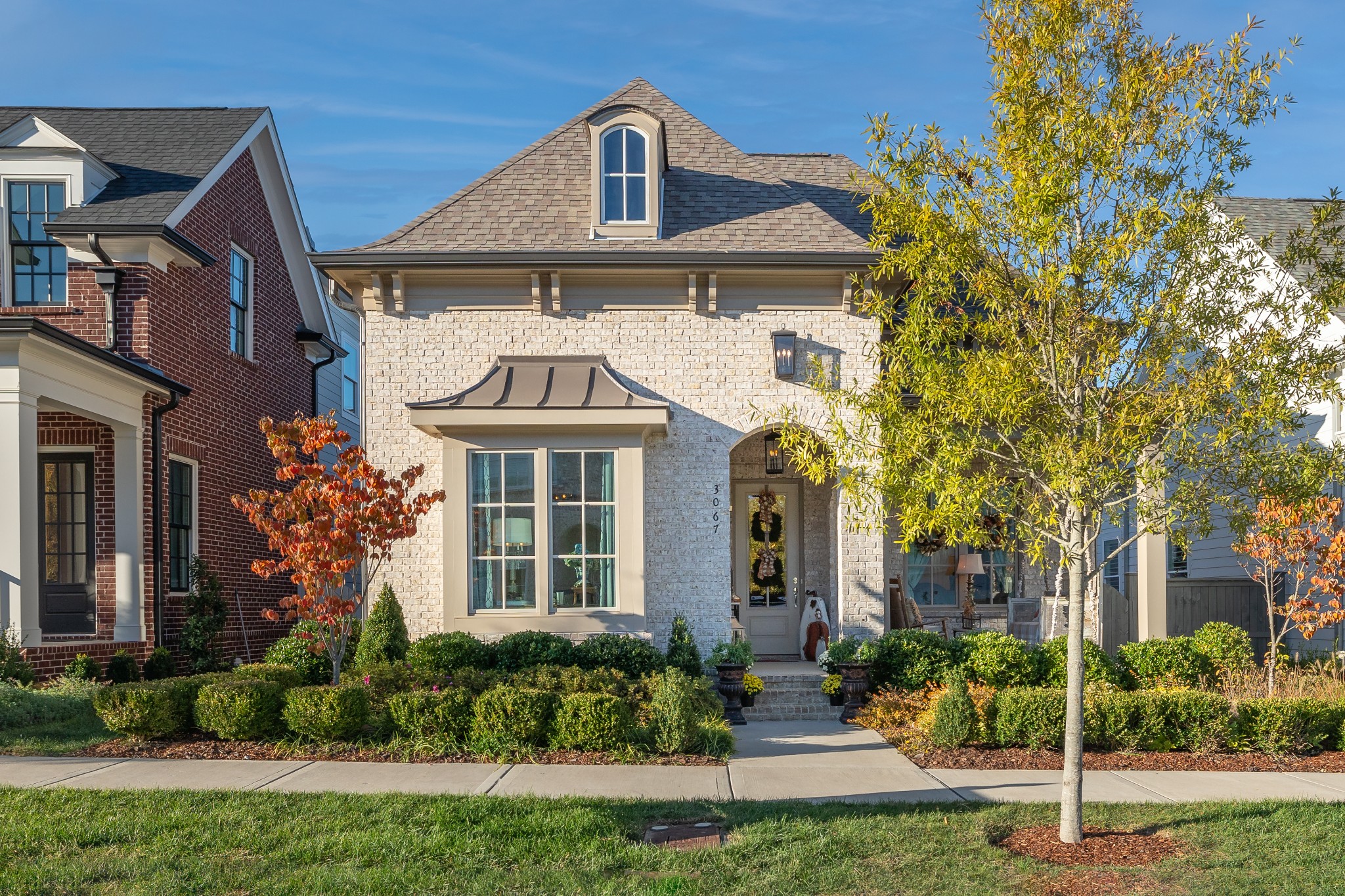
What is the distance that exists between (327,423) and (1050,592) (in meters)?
10.4

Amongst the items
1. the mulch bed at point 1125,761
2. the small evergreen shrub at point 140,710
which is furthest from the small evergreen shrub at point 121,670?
the mulch bed at point 1125,761

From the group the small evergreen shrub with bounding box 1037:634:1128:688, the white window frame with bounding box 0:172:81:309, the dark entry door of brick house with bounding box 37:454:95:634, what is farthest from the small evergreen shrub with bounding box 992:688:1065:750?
the white window frame with bounding box 0:172:81:309

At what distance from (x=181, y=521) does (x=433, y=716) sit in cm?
742

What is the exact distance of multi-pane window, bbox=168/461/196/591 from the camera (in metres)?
14.9

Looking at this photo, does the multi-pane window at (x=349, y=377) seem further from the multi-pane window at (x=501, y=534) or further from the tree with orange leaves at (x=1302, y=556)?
the tree with orange leaves at (x=1302, y=556)

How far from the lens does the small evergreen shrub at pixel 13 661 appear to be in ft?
35.8

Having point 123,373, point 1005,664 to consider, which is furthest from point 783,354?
point 123,373

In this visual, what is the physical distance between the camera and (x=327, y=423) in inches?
443

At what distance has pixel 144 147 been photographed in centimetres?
1598

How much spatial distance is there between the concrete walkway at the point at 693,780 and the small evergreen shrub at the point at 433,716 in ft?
1.68

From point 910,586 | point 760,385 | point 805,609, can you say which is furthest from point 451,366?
point 910,586

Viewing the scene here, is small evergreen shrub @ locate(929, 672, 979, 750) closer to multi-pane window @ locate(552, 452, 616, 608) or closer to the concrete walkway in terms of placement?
the concrete walkway

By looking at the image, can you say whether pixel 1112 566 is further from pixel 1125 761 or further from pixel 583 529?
pixel 583 529

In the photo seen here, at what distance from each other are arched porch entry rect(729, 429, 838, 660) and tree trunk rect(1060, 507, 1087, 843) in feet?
27.3
